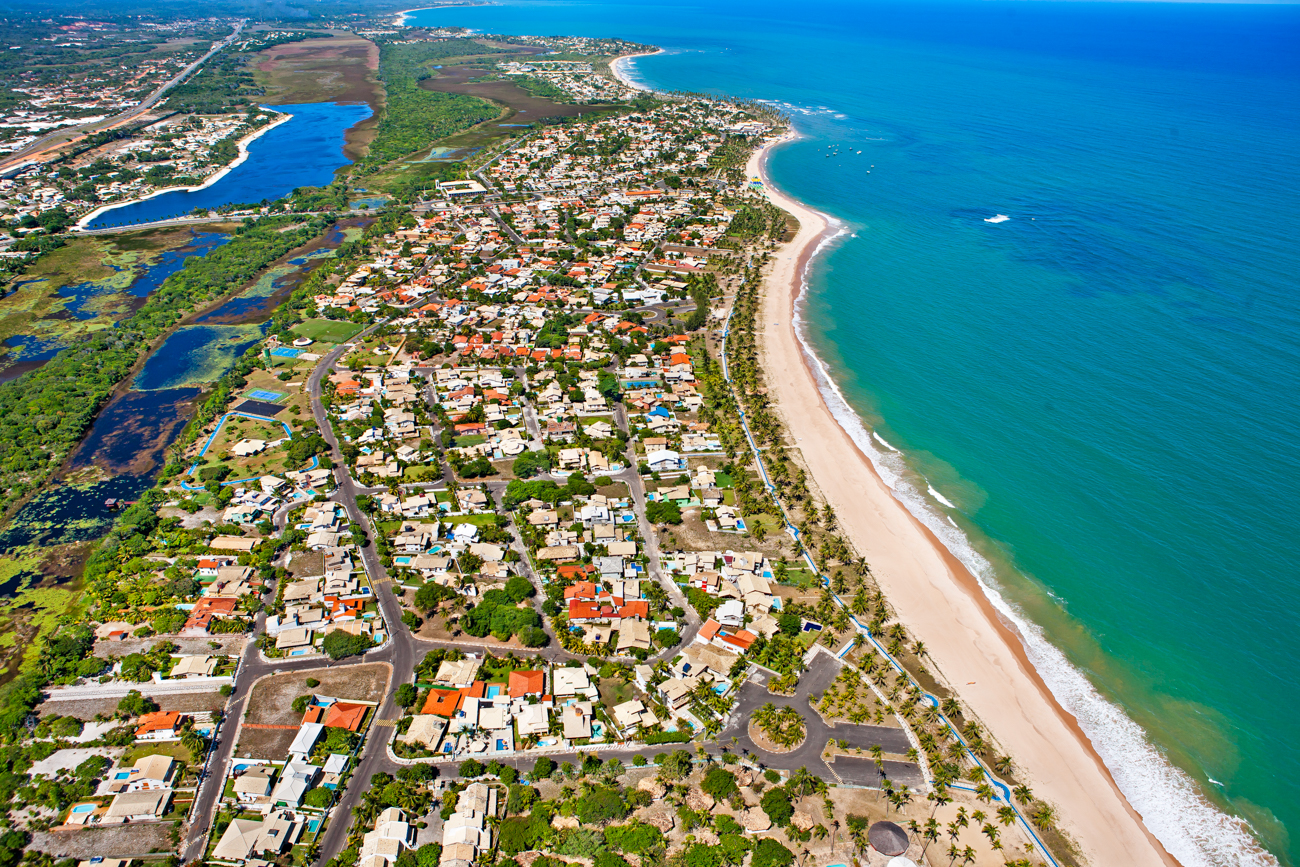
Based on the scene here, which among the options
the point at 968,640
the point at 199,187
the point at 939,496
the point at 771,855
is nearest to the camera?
the point at 771,855

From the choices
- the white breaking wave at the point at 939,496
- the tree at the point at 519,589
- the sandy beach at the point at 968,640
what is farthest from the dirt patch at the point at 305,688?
the white breaking wave at the point at 939,496

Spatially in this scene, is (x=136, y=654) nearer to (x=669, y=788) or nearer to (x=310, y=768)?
(x=310, y=768)

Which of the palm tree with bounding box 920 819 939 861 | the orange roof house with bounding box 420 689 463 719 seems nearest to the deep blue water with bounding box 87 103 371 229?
the orange roof house with bounding box 420 689 463 719

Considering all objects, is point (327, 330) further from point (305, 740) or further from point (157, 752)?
point (305, 740)

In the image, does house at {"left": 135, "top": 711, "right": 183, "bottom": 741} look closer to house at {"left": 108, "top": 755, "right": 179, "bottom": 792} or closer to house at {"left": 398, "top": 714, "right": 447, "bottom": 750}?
house at {"left": 108, "top": 755, "right": 179, "bottom": 792}

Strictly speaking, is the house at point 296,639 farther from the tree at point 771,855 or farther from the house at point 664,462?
the tree at point 771,855

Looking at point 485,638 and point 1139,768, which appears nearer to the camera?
point 1139,768

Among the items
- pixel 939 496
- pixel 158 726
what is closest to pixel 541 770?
pixel 158 726

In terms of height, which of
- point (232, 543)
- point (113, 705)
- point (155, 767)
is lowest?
point (232, 543)
